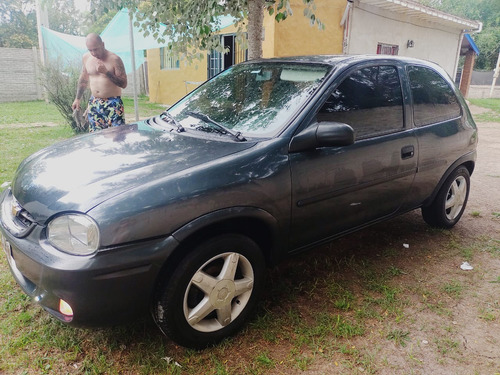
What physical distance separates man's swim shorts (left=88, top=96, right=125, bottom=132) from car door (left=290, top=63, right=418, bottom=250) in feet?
10.8

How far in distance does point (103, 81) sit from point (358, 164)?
3525 mm

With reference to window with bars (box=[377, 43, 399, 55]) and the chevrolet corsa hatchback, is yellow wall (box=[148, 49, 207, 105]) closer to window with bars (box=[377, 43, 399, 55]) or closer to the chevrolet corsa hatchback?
window with bars (box=[377, 43, 399, 55])

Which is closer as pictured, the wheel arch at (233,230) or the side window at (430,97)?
Answer: the wheel arch at (233,230)

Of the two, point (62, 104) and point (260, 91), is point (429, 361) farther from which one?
point (62, 104)

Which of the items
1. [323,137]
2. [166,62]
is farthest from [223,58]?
[323,137]

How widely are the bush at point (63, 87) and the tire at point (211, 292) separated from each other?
761 centimetres

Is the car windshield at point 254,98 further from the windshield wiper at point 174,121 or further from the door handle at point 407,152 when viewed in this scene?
the door handle at point 407,152

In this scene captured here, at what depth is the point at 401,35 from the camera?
465 inches

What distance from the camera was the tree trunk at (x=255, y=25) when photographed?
16.1 feet

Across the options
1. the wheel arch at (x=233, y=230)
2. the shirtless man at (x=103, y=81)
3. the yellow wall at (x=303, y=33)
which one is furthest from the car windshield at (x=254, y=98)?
the yellow wall at (x=303, y=33)

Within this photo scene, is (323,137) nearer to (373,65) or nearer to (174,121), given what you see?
(373,65)

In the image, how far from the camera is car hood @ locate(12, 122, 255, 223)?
2062 mm

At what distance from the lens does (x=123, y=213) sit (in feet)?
6.32

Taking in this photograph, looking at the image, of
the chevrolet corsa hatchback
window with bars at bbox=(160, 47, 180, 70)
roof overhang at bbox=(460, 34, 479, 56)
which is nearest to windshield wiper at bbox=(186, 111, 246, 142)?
the chevrolet corsa hatchback
